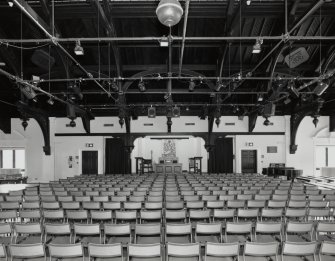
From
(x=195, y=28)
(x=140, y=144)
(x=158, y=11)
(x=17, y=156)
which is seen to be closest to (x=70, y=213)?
(x=158, y=11)

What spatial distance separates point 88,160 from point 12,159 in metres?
5.56

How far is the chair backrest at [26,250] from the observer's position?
15.4 ft

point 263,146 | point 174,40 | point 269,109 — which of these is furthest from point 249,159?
point 174,40

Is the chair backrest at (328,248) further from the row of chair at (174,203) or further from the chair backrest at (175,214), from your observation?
the row of chair at (174,203)

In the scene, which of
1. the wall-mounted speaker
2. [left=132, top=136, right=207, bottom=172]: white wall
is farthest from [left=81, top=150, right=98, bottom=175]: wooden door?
the wall-mounted speaker

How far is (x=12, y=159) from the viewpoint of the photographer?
69.9 ft

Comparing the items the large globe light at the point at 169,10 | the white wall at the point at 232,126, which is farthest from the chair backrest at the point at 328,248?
the white wall at the point at 232,126

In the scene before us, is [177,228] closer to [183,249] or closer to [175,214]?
[175,214]

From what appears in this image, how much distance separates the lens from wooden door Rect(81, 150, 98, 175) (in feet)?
70.7

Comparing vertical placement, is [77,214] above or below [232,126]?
below

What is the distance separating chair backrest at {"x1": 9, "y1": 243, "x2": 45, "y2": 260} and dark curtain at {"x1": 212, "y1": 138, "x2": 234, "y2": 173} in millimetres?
18397

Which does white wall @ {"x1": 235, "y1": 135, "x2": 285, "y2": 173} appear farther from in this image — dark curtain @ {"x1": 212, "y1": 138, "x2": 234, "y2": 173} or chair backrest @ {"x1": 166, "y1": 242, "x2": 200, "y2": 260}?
chair backrest @ {"x1": 166, "y1": 242, "x2": 200, "y2": 260}

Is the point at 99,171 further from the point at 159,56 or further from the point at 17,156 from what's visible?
the point at 159,56

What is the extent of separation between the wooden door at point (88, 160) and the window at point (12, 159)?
14.0 ft
